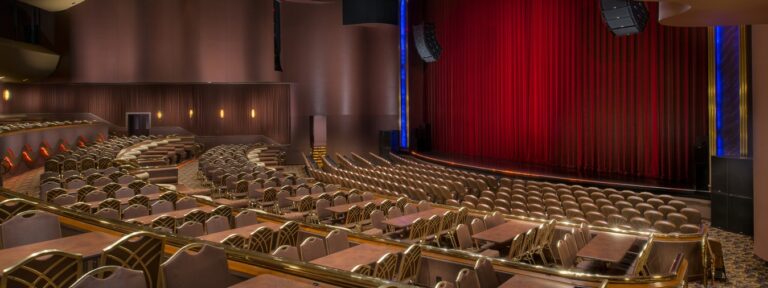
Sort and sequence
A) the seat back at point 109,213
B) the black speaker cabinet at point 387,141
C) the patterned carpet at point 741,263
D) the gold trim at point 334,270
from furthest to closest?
the black speaker cabinet at point 387,141, the patterned carpet at point 741,263, the seat back at point 109,213, the gold trim at point 334,270

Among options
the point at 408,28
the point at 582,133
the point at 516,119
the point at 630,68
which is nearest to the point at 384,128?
the point at 408,28

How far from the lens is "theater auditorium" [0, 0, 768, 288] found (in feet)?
15.5

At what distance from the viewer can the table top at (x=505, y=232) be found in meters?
6.71

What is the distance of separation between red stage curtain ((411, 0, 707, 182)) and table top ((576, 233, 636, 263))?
961 cm

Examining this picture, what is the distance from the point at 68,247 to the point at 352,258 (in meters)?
Answer: 2.10

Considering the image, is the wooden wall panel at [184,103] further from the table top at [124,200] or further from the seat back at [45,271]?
the seat back at [45,271]

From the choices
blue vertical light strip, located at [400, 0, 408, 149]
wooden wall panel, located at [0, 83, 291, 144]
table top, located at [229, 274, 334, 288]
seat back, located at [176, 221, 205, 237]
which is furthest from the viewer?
blue vertical light strip, located at [400, 0, 408, 149]

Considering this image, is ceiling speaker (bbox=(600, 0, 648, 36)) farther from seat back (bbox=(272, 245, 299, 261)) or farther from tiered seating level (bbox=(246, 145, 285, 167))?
tiered seating level (bbox=(246, 145, 285, 167))

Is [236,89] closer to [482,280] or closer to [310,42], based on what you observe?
[310,42]

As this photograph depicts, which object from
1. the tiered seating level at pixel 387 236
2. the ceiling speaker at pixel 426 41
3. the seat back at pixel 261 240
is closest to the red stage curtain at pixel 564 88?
the ceiling speaker at pixel 426 41

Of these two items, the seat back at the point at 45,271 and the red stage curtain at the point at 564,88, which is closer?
the seat back at the point at 45,271

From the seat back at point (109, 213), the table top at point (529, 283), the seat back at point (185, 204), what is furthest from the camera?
the seat back at point (185, 204)

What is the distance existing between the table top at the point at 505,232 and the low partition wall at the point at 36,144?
1179cm

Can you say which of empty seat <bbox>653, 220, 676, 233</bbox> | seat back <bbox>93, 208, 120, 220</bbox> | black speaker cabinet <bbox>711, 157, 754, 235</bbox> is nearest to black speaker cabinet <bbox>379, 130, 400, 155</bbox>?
black speaker cabinet <bbox>711, 157, 754, 235</bbox>
